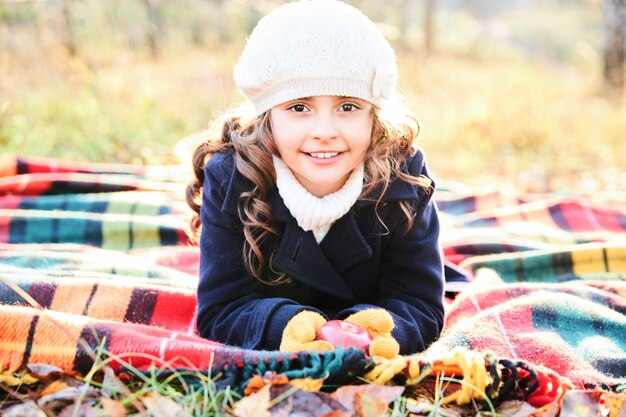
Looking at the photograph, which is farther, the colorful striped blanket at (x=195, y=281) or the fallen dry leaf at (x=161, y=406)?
the colorful striped blanket at (x=195, y=281)

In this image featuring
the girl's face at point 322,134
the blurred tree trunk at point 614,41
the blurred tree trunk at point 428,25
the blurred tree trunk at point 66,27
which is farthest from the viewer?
the blurred tree trunk at point 428,25

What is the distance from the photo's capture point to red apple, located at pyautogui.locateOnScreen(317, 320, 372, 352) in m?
1.65

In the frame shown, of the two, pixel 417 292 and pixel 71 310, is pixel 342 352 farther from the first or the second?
pixel 71 310

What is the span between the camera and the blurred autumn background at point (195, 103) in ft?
14.6

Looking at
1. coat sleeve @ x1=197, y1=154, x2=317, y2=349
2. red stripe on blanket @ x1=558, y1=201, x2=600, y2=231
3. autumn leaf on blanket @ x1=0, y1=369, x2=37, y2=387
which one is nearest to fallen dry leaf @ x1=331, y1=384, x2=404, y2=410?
coat sleeve @ x1=197, y1=154, x2=317, y2=349

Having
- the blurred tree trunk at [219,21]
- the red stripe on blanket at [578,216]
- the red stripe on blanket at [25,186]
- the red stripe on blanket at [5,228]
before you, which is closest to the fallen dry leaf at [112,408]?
the red stripe on blanket at [5,228]

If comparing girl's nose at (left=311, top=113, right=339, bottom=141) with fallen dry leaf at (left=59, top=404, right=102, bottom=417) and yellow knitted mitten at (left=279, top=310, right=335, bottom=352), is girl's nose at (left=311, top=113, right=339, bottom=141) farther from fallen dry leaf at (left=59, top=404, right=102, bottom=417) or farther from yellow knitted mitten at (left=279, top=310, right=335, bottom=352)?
fallen dry leaf at (left=59, top=404, right=102, bottom=417)

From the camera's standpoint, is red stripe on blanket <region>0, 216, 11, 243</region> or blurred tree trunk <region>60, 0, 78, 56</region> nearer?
red stripe on blanket <region>0, 216, 11, 243</region>

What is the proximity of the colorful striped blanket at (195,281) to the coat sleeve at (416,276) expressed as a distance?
0.10m

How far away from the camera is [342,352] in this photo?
1.49 m

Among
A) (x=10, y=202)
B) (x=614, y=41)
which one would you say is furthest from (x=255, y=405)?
(x=614, y=41)

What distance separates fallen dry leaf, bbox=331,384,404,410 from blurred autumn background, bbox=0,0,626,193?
2.00 meters

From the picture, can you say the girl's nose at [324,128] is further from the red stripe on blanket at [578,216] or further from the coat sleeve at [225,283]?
the red stripe on blanket at [578,216]

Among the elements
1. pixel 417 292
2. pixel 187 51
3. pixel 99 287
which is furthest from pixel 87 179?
pixel 187 51
